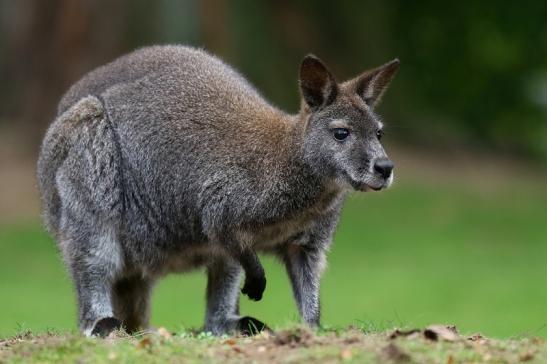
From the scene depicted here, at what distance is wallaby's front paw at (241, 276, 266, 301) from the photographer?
9773mm

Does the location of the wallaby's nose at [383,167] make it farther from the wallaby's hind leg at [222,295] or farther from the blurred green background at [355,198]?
the blurred green background at [355,198]

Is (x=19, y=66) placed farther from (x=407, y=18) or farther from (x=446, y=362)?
(x=446, y=362)

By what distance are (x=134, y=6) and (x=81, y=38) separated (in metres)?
1.46

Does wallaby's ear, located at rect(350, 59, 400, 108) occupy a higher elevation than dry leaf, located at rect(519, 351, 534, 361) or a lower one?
higher

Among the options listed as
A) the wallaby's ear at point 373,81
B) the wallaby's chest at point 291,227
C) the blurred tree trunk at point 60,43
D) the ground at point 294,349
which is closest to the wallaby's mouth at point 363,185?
the wallaby's chest at point 291,227

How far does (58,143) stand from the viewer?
1046 centimetres

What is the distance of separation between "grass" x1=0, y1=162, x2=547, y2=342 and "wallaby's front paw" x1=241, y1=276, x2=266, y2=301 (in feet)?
23.5

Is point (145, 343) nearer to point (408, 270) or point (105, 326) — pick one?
point (105, 326)

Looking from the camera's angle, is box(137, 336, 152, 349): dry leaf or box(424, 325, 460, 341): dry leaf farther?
box(424, 325, 460, 341): dry leaf

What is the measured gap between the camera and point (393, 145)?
79.7 ft

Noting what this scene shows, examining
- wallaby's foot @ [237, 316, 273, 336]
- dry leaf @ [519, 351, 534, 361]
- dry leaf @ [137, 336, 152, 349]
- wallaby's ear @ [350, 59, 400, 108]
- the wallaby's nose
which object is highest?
wallaby's ear @ [350, 59, 400, 108]

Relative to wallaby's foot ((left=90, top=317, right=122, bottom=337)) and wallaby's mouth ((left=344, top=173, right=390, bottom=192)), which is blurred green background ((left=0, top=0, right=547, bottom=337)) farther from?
wallaby's mouth ((left=344, top=173, right=390, bottom=192))

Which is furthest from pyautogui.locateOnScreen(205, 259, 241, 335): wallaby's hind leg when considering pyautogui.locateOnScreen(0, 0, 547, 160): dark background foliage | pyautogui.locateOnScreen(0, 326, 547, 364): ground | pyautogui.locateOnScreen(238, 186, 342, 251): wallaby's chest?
pyautogui.locateOnScreen(0, 0, 547, 160): dark background foliage

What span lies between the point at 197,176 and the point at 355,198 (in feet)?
37.8
